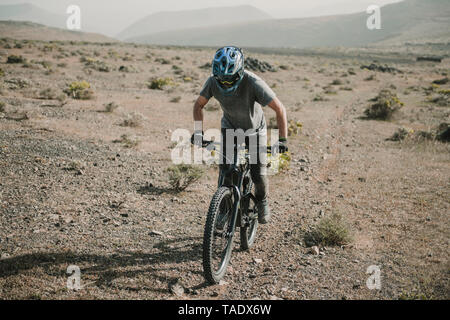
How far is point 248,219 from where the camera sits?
13.8 ft

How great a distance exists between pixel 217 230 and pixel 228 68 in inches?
70.0

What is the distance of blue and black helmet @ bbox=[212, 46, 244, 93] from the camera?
3363 mm

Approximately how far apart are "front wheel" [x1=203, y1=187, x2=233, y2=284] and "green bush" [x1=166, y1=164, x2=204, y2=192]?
2.61m

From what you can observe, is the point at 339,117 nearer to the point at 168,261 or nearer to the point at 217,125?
the point at 217,125

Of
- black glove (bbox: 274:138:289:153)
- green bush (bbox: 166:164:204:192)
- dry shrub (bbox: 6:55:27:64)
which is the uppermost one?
dry shrub (bbox: 6:55:27:64)

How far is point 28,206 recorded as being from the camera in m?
5.09

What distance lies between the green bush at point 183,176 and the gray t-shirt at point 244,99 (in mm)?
2651

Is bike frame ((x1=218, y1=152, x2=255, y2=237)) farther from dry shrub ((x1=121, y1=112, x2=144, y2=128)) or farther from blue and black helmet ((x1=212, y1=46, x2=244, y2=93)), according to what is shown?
dry shrub ((x1=121, y1=112, x2=144, y2=128))

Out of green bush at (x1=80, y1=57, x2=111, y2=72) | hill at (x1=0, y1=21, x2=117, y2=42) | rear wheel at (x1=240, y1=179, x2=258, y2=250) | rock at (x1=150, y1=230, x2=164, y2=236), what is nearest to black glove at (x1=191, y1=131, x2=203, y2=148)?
rear wheel at (x1=240, y1=179, x2=258, y2=250)

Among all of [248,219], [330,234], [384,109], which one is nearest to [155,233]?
[248,219]

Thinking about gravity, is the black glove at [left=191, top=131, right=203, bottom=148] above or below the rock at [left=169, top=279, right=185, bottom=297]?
above

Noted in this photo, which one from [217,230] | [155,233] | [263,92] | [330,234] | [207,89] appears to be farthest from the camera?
[155,233]

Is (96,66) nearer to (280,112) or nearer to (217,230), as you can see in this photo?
(280,112)
